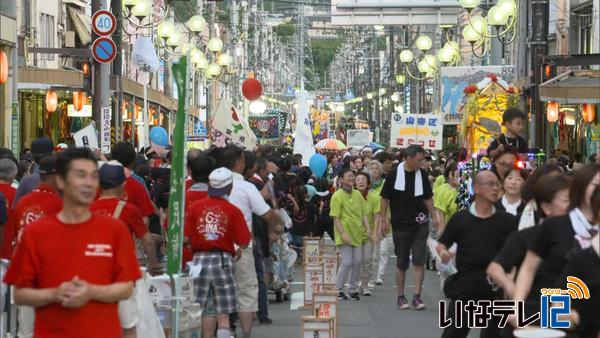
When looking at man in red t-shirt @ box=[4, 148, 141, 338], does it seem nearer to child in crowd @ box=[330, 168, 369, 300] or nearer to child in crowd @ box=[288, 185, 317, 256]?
child in crowd @ box=[330, 168, 369, 300]

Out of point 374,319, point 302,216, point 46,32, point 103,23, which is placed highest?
point 46,32

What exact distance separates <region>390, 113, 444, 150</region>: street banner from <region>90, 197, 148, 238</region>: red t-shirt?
24087mm

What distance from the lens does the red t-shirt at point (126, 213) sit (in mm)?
10742

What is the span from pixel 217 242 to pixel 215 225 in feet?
0.54

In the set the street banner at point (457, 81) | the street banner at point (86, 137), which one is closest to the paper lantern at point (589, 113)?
the street banner at point (457, 81)

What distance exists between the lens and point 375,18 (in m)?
42.1

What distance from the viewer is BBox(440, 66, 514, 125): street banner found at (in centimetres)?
3350

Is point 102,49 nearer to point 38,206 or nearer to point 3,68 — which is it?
point 3,68

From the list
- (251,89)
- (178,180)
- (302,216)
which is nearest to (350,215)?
(302,216)

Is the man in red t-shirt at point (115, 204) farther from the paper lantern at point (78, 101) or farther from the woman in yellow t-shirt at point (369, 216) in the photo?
the paper lantern at point (78, 101)

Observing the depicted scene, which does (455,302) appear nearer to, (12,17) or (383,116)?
(12,17)

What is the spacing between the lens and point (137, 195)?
13.0 m

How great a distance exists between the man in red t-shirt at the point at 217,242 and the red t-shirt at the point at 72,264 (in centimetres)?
478

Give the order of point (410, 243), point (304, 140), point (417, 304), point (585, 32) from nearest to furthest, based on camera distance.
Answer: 1. point (417, 304)
2. point (410, 243)
3. point (304, 140)
4. point (585, 32)
